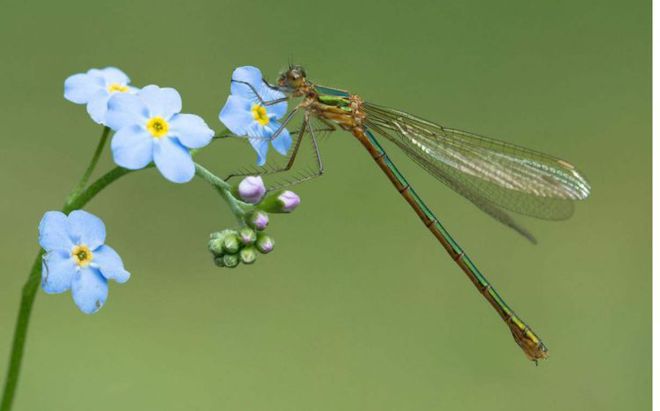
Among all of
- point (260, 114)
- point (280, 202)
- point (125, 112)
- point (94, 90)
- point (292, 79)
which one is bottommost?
point (280, 202)

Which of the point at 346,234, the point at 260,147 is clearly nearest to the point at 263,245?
the point at 260,147

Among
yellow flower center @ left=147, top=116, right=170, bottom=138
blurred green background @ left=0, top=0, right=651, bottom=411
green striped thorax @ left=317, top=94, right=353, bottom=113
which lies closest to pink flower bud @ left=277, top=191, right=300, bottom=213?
yellow flower center @ left=147, top=116, right=170, bottom=138

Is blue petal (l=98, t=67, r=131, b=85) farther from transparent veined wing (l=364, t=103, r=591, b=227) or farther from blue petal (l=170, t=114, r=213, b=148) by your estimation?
transparent veined wing (l=364, t=103, r=591, b=227)

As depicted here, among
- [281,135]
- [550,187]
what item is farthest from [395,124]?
[281,135]

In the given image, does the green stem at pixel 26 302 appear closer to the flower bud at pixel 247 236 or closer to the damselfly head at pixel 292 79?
the flower bud at pixel 247 236

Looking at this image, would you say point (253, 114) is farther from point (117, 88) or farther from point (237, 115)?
point (117, 88)
